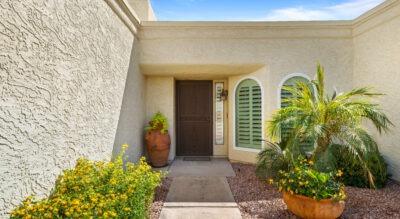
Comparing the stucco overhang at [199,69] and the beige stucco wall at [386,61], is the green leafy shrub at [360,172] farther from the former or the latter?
the stucco overhang at [199,69]

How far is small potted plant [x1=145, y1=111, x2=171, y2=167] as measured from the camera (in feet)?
21.6

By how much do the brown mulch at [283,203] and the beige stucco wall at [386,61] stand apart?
0.99 meters

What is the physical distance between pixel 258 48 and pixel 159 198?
4.99 metres

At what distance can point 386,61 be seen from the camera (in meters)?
5.24

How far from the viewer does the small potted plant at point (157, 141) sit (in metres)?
6.57

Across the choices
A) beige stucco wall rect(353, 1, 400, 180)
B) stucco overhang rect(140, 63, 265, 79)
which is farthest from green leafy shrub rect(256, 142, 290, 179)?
beige stucco wall rect(353, 1, 400, 180)

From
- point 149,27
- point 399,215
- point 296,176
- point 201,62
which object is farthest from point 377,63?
point 149,27

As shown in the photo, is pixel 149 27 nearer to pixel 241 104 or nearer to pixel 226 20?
pixel 226 20

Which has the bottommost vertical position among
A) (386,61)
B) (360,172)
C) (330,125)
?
(360,172)

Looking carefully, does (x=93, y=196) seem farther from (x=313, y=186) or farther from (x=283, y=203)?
(x=283, y=203)

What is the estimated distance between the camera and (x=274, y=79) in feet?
20.7

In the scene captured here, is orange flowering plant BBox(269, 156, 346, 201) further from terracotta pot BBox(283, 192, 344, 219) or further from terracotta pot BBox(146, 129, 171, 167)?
terracotta pot BBox(146, 129, 171, 167)

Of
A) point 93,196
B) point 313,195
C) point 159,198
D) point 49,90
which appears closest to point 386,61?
point 313,195

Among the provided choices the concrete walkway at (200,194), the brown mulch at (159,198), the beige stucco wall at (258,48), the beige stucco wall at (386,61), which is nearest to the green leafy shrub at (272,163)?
the concrete walkway at (200,194)
